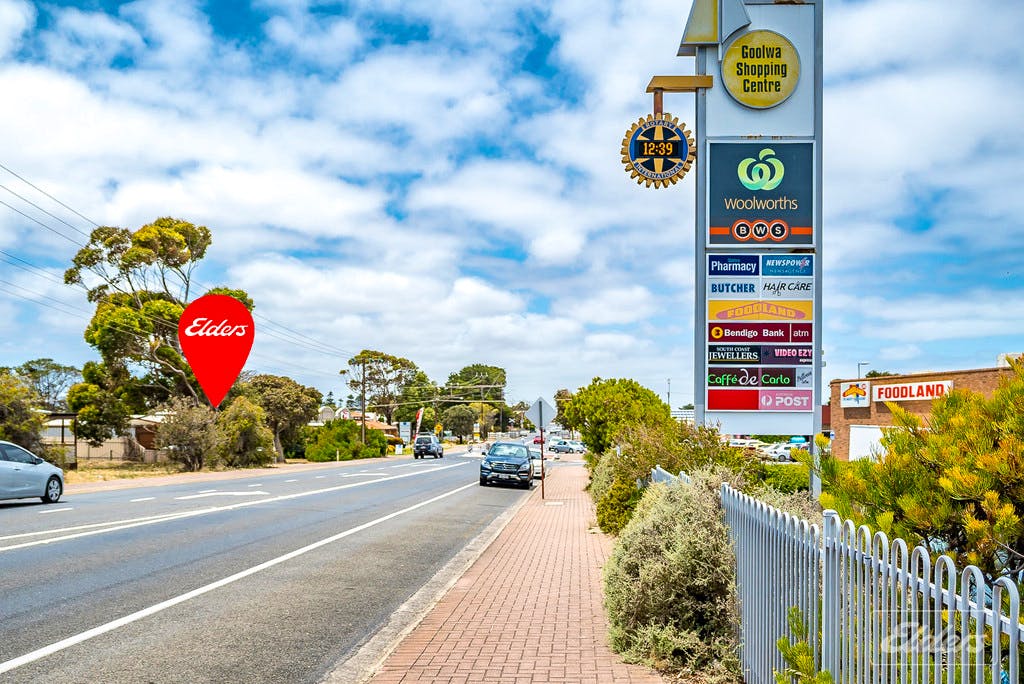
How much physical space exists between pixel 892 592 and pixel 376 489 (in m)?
26.5

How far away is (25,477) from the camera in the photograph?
63.4ft

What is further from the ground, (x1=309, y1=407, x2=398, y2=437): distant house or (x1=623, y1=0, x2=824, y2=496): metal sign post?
(x1=623, y1=0, x2=824, y2=496): metal sign post

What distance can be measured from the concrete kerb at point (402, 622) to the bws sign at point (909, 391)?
100 feet

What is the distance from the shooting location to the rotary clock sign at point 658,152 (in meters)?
11.3

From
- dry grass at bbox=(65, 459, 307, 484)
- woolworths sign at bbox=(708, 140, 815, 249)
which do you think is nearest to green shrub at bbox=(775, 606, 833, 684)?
woolworths sign at bbox=(708, 140, 815, 249)

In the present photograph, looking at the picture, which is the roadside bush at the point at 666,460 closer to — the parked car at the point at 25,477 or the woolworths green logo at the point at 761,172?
the woolworths green logo at the point at 761,172

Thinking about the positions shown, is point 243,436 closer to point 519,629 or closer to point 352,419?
point 352,419

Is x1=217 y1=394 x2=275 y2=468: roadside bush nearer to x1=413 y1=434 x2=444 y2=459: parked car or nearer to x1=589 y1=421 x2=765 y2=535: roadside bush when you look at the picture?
x1=413 y1=434 x2=444 y2=459: parked car

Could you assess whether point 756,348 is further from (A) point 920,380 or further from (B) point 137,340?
(B) point 137,340

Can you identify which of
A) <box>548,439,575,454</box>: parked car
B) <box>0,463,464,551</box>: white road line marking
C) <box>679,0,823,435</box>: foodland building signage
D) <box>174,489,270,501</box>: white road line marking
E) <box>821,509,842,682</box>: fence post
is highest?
<box>679,0,823,435</box>: foodland building signage

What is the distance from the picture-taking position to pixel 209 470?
46.0 meters

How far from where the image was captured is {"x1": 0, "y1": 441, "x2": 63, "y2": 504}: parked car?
1883 centimetres

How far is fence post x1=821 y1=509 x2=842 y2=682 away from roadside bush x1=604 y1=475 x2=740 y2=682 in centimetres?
237

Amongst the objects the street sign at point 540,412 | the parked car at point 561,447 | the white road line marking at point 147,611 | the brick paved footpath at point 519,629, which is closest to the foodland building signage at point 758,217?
the brick paved footpath at point 519,629
